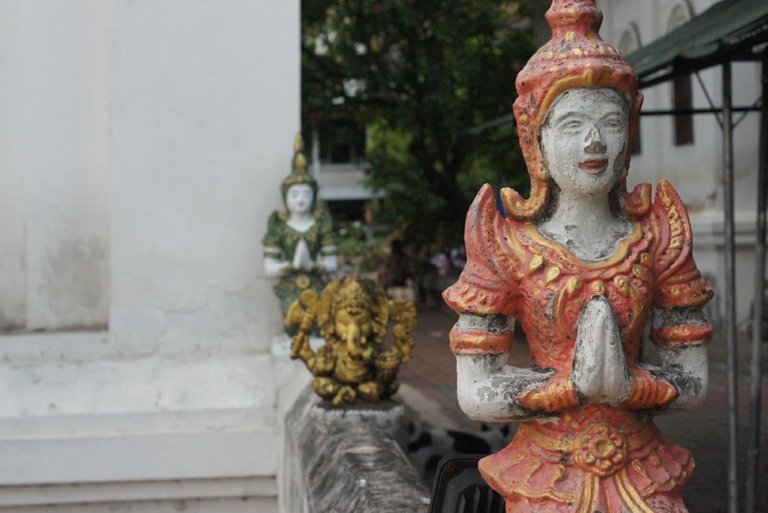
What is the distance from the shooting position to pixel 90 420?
4.57 m

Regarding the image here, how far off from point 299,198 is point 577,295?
286cm

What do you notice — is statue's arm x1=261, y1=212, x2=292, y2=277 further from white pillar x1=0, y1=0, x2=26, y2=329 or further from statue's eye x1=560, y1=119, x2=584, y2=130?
statue's eye x1=560, y1=119, x2=584, y2=130

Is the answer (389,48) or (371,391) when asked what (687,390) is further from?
(389,48)

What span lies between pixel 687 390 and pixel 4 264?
12.6 feet

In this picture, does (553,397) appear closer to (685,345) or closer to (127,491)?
(685,345)

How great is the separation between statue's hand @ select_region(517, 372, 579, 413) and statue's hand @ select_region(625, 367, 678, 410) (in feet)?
0.39

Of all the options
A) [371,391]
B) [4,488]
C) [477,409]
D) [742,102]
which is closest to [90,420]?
[4,488]

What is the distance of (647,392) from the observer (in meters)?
1.95

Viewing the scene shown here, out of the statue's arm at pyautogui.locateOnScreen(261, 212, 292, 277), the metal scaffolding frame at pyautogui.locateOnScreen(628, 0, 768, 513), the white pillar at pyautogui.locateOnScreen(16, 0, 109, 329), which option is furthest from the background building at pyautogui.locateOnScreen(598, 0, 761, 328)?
the white pillar at pyautogui.locateOnScreen(16, 0, 109, 329)

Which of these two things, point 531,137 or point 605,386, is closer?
point 605,386

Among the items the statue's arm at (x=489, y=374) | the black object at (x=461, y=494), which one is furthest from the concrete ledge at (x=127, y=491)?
the statue's arm at (x=489, y=374)

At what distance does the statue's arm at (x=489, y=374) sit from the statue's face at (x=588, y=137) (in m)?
0.34

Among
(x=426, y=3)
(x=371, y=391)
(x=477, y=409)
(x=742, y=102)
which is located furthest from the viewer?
(x=426, y=3)

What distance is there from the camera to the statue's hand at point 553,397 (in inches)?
75.3
